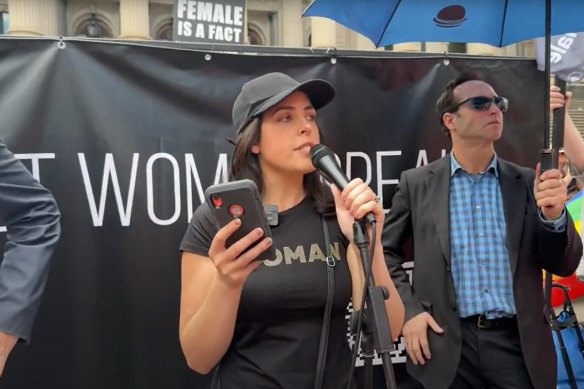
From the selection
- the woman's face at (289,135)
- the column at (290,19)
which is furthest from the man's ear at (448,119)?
the column at (290,19)

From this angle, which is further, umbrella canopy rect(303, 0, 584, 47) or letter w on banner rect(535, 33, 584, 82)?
letter w on banner rect(535, 33, 584, 82)

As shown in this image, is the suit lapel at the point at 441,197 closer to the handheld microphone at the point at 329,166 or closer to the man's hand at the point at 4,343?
the handheld microphone at the point at 329,166

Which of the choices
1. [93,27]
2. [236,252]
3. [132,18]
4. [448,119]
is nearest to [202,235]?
[236,252]

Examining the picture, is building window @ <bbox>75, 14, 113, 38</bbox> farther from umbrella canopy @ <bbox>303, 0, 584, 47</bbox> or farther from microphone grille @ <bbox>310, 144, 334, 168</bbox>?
microphone grille @ <bbox>310, 144, 334, 168</bbox>

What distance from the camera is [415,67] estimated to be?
2.92 meters

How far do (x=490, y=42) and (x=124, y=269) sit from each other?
2.20 m

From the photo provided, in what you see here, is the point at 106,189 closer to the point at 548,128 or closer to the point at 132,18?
the point at 548,128

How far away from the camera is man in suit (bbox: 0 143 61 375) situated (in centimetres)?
148

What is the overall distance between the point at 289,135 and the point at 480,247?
3.35ft

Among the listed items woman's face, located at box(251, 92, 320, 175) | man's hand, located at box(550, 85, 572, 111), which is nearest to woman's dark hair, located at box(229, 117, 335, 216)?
woman's face, located at box(251, 92, 320, 175)

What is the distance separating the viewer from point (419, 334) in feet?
7.45

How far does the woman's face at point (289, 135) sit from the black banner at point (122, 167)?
972 millimetres

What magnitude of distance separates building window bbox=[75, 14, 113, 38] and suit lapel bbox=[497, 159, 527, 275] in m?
24.0

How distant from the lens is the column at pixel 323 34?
22250 millimetres
